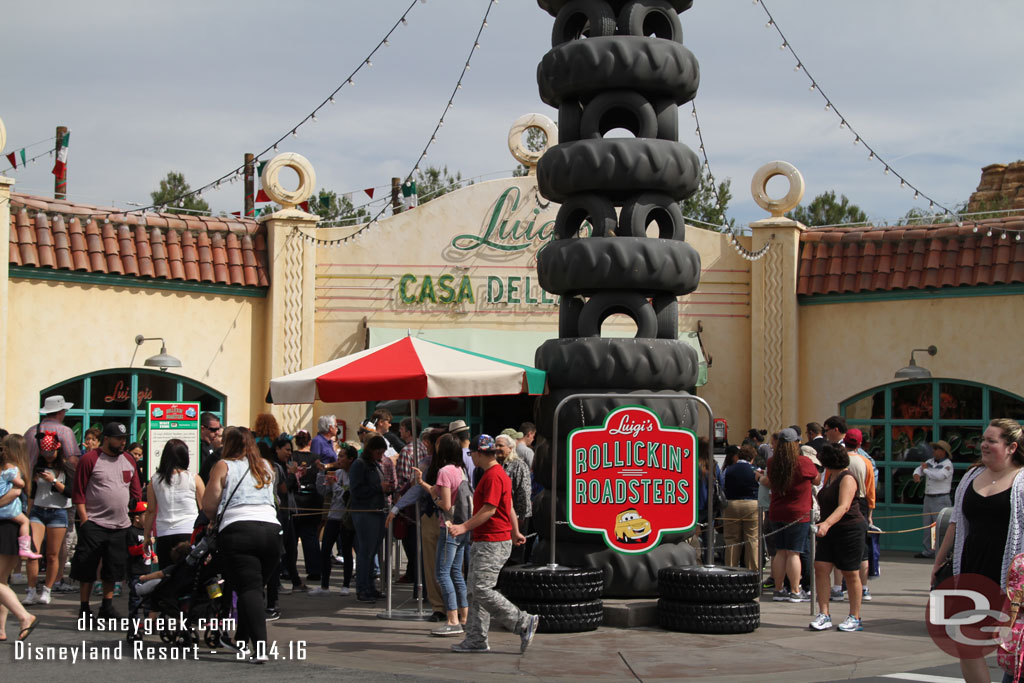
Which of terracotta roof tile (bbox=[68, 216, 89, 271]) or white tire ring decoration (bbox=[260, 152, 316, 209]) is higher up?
white tire ring decoration (bbox=[260, 152, 316, 209])

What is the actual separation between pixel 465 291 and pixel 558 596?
1084 centimetres

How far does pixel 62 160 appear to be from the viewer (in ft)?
82.4

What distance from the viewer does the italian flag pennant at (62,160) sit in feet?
76.9

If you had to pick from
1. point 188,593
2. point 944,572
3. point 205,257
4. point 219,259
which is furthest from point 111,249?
point 944,572

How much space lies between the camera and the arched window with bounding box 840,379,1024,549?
17.8m

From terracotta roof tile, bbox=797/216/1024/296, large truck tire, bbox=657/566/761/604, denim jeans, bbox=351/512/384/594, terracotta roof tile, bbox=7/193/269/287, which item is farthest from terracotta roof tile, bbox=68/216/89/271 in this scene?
large truck tire, bbox=657/566/761/604

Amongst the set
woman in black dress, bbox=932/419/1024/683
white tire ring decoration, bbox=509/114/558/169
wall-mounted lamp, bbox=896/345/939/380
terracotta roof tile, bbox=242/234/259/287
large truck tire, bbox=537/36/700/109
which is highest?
white tire ring decoration, bbox=509/114/558/169

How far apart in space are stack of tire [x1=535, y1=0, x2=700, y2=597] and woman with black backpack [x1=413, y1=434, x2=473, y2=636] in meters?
0.99

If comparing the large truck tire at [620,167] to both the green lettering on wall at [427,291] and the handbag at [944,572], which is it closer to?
the handbag at [944,572]

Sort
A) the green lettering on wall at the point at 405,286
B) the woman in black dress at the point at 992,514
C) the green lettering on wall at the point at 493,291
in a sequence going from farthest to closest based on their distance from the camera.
Answer: the green lettering on wall at the point at 493,291
the green lettering on wall at the point at 405,286
the woman in black dress at the point at 992,514

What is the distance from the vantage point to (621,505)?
407 inches

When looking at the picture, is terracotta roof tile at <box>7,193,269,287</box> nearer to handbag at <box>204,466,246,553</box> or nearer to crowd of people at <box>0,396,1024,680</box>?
crowd of people at <box>0,396,1024,680</box>

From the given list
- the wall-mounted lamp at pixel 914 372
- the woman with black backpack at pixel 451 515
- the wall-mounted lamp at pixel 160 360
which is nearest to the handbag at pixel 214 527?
the woman with black backpack at pixel 451 515

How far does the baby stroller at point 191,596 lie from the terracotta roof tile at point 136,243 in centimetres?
976
